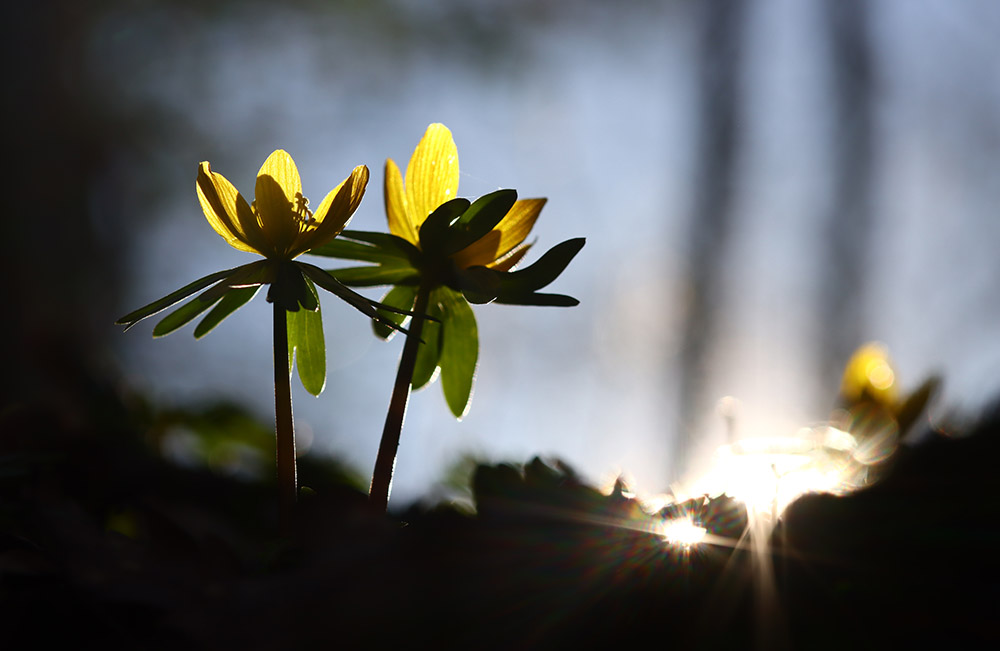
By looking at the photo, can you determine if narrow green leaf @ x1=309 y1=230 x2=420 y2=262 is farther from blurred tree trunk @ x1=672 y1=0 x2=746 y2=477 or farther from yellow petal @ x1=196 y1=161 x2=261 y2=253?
blurred tree trunk @ x1=672 y1=0 x2=746 y2=477

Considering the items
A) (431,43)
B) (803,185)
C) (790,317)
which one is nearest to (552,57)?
(431,43)

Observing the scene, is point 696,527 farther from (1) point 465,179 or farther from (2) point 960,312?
(2) point 960,312

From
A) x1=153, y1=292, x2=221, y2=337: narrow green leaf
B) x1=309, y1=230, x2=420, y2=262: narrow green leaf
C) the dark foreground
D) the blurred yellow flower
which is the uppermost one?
the blurred yellow flower

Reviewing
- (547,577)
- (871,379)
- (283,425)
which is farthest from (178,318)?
(871,379)

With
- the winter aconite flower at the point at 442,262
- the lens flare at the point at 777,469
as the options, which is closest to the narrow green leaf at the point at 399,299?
the winter aconite flower at the point at 442,262

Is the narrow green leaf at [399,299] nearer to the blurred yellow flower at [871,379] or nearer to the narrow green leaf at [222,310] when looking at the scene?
the narrow green leaf at [222,310]

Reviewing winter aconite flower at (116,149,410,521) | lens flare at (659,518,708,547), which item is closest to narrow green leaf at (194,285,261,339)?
Answer: winter aconite flower at (116,149,410,521)
